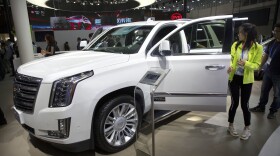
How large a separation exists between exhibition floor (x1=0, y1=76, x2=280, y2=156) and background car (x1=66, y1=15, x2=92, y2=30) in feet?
38.2

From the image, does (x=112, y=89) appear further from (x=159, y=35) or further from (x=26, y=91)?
(x=159, y=35)

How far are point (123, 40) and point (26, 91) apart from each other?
183 cm

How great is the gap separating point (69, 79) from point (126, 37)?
5.41ft

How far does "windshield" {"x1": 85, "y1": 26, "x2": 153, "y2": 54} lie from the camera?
3.38m

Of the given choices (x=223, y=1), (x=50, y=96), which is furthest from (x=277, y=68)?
(x=223, y=1)

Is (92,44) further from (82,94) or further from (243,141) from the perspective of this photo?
(243,141)

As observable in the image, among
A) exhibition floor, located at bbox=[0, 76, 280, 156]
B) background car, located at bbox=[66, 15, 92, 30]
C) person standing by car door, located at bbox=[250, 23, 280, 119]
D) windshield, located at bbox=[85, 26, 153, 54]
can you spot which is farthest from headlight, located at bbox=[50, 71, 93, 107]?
background car, located at bbox=[66, 15, 92, 30]

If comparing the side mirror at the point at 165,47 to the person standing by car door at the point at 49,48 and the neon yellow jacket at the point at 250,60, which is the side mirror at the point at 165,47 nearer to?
the neon yellow jacket at the point at 250,60

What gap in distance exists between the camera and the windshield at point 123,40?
3378mm

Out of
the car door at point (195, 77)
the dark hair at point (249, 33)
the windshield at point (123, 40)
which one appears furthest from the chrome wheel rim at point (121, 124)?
the dark hair at point (249, 33)

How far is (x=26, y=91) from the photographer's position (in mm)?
2637

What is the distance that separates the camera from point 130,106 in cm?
297

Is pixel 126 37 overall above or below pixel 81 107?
above

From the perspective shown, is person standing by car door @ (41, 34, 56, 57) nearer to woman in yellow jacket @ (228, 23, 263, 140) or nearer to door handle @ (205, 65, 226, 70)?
door handle @ (205, 65, 226, 70)
